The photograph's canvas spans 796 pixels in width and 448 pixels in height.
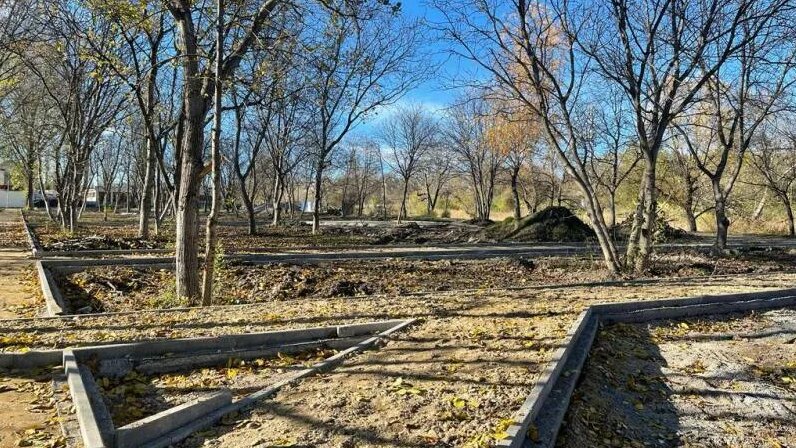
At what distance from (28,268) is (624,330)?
458 inches

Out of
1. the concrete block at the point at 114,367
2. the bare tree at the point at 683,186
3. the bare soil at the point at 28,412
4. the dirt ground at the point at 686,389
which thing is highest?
the bare tree at the point at 683,186

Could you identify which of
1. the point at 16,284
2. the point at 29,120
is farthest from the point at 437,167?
the point at 16,284

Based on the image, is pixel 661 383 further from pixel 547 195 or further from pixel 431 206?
pixel 431 206

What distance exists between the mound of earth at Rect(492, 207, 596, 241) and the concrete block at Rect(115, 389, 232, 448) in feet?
63.1

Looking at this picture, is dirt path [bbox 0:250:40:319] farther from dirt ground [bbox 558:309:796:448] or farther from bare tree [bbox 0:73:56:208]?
bare tree [bbox 0:73:56:208]

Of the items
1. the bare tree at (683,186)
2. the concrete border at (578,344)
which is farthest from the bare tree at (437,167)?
the concrete border at (578,344)

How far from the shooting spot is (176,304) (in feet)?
27.7

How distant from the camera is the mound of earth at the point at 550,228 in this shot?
72.7ft

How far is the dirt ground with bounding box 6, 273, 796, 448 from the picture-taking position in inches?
139

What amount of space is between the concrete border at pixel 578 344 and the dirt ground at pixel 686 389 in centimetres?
16

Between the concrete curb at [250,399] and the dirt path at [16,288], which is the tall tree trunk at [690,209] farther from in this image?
the dirt path at [16,288]

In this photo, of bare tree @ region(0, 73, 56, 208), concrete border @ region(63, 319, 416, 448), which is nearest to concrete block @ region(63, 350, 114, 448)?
concrete border @ region(63, 319, 416, 448)

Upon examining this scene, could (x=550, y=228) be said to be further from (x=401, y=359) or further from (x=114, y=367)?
(x=114, y=367)

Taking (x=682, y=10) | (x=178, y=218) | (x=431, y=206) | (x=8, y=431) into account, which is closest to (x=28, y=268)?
(x=178, y=218)
